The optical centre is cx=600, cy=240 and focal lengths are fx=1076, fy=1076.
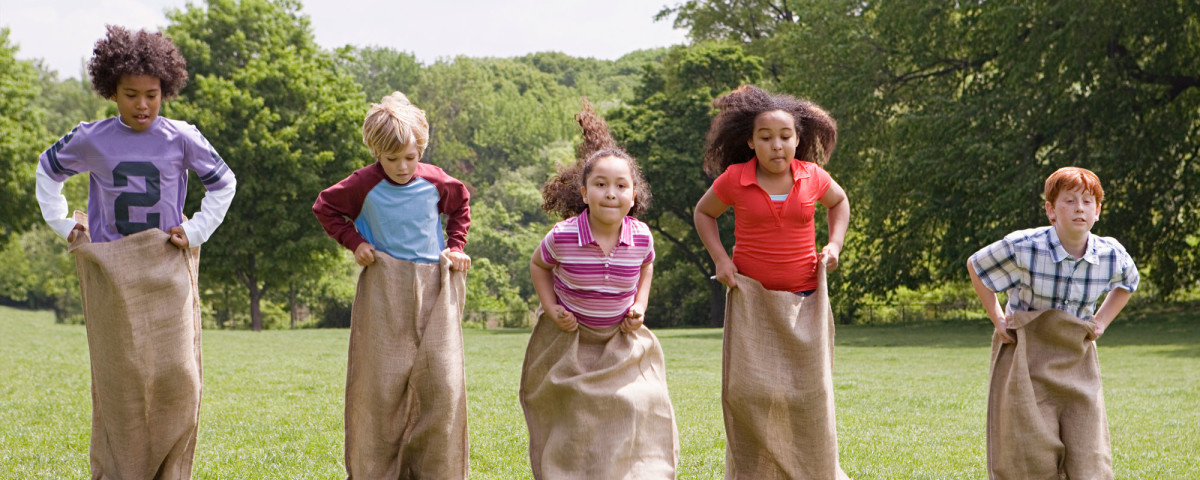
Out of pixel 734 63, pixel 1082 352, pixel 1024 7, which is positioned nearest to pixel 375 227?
pixel 1082 352

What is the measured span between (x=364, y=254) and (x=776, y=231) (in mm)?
2021

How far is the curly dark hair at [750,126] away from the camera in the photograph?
5.44 meters

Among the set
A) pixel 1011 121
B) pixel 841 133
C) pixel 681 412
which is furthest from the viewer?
pixel 841 133

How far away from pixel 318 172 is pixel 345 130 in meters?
1.66

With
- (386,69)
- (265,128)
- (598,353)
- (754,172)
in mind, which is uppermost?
(386,69)

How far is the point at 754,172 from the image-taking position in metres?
5.36

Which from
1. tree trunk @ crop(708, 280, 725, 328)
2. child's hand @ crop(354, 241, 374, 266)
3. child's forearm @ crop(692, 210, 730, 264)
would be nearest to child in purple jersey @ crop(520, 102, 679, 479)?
child's forearm @ crop(692, 210, 730, 264)

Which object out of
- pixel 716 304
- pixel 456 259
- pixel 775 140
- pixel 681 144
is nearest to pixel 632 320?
pixel 456 259

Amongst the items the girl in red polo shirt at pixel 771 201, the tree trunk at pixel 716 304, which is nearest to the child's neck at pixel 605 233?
the girl in red polo shirt at pixel 771 201

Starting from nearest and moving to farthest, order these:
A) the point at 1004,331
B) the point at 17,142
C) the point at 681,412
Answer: the point at 1004,331, the point at 681,412, the point at 17,142

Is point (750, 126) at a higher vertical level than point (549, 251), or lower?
higher

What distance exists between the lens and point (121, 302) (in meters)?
5.21

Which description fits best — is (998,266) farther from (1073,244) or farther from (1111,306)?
(1111,306)

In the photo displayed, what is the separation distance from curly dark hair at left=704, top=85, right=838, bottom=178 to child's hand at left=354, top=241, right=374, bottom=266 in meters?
1.77
